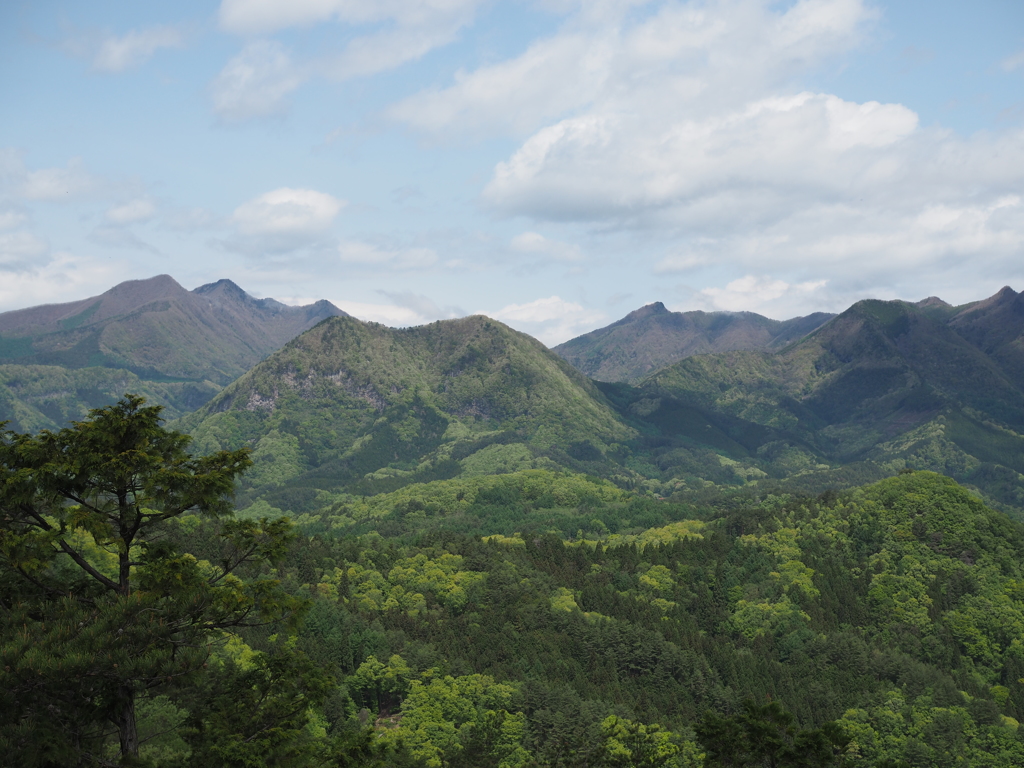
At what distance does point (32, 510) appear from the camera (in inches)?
1091

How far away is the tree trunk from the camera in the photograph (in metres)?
26.8

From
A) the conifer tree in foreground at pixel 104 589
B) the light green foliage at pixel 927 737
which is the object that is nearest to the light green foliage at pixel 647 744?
the light green foliage at pixel 927 737

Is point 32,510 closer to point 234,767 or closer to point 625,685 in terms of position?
point 234,767

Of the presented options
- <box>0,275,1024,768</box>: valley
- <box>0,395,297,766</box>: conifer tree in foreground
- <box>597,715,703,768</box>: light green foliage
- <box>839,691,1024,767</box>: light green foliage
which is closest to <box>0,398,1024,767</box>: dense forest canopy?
<box>0,395,297,766</box>: conifer tree in foreground

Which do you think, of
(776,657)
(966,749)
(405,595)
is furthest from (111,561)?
(966,749)

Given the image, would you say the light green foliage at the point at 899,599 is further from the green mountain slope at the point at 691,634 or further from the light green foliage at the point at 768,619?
the light green foliage at the point at 768,619

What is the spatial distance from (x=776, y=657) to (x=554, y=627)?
1863 inches

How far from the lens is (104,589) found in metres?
29.8

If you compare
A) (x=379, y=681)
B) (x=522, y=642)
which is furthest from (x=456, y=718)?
(x=522, y=642)

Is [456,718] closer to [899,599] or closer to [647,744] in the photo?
[647,744]

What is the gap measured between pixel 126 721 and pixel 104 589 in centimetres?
531

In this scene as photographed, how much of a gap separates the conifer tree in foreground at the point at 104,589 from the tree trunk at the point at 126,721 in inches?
1.9

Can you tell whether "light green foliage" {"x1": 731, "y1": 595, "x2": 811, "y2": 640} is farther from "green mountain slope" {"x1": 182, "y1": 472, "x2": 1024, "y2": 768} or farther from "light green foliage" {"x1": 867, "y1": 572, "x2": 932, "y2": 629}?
"light green foliage" {"x1": 867, "y1": 572, "x2": 932, "y2": 629}

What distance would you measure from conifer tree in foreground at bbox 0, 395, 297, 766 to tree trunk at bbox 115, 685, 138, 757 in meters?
0.05
